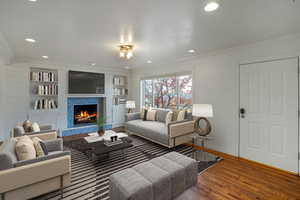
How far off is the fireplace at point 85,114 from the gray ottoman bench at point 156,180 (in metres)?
4.20

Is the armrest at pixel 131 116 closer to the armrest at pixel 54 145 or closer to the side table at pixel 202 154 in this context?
the side table at pixel 202 154

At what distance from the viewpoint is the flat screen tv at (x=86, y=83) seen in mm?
4949

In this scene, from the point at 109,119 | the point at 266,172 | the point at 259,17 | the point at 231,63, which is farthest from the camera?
the point at 109,119

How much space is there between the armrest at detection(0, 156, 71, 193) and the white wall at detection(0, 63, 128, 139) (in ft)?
11.0

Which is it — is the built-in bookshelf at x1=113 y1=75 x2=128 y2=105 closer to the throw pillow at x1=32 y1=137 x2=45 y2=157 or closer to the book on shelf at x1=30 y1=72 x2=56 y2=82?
the book on shelf at x1=30 y1=72 x2=56 y2=82

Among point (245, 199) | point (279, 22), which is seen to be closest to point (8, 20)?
point (279, 22)

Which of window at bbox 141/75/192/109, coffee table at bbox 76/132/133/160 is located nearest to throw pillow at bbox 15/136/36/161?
coffee table at bbox 76/132/133/160

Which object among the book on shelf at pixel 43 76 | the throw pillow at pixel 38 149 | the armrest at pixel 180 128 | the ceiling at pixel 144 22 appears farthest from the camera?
the book on shelf at pixel 43 76

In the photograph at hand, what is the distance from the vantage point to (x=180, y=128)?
349cm

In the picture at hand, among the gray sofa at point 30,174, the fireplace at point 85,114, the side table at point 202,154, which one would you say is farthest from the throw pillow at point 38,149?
the fireplace at point 85,114

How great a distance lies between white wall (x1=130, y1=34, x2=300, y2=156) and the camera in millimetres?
2734

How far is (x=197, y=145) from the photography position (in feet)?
12.7

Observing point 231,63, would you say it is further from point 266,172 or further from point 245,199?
point 245,199

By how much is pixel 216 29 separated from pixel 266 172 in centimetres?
271
